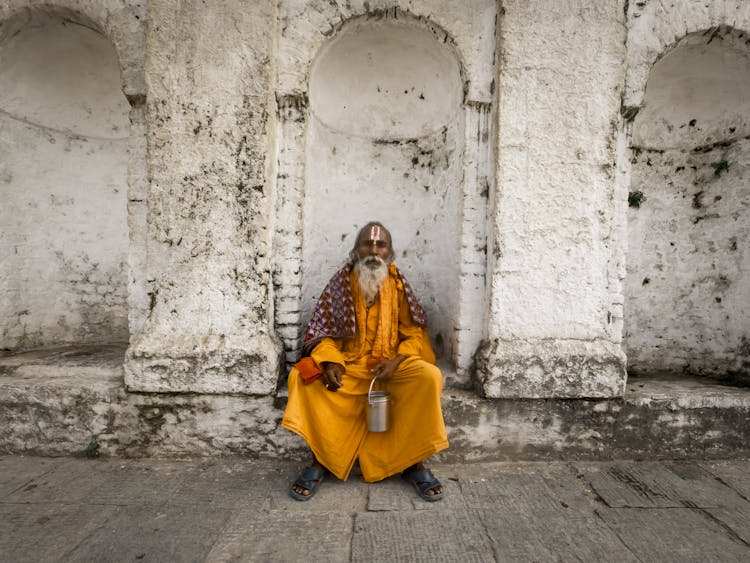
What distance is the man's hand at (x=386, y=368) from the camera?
8.49 ft

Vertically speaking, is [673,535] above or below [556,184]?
below

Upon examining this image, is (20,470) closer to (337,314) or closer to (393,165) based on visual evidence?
(337,314)

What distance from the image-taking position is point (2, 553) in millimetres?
1919

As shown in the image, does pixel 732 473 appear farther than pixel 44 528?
Yes

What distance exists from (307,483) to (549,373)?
169 cm

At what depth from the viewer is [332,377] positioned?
2521 millimetres

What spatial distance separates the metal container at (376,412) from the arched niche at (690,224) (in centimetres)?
261

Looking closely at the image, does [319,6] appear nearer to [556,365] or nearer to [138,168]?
[138,168]

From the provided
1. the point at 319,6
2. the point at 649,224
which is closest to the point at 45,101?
the point at 319,6

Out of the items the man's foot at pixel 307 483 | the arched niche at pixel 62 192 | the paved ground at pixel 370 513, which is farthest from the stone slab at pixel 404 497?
the arched niche at pixel 62 192

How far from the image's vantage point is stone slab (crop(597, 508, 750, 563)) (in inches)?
78.0

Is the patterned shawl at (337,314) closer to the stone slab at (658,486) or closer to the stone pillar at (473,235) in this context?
the stone pillar at (473,235)

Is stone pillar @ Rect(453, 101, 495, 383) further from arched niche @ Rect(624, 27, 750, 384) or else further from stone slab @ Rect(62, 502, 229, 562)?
stone slab @ Rect(62, 502, 229, 562)

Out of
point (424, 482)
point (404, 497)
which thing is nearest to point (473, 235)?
A: point (424, 482)
